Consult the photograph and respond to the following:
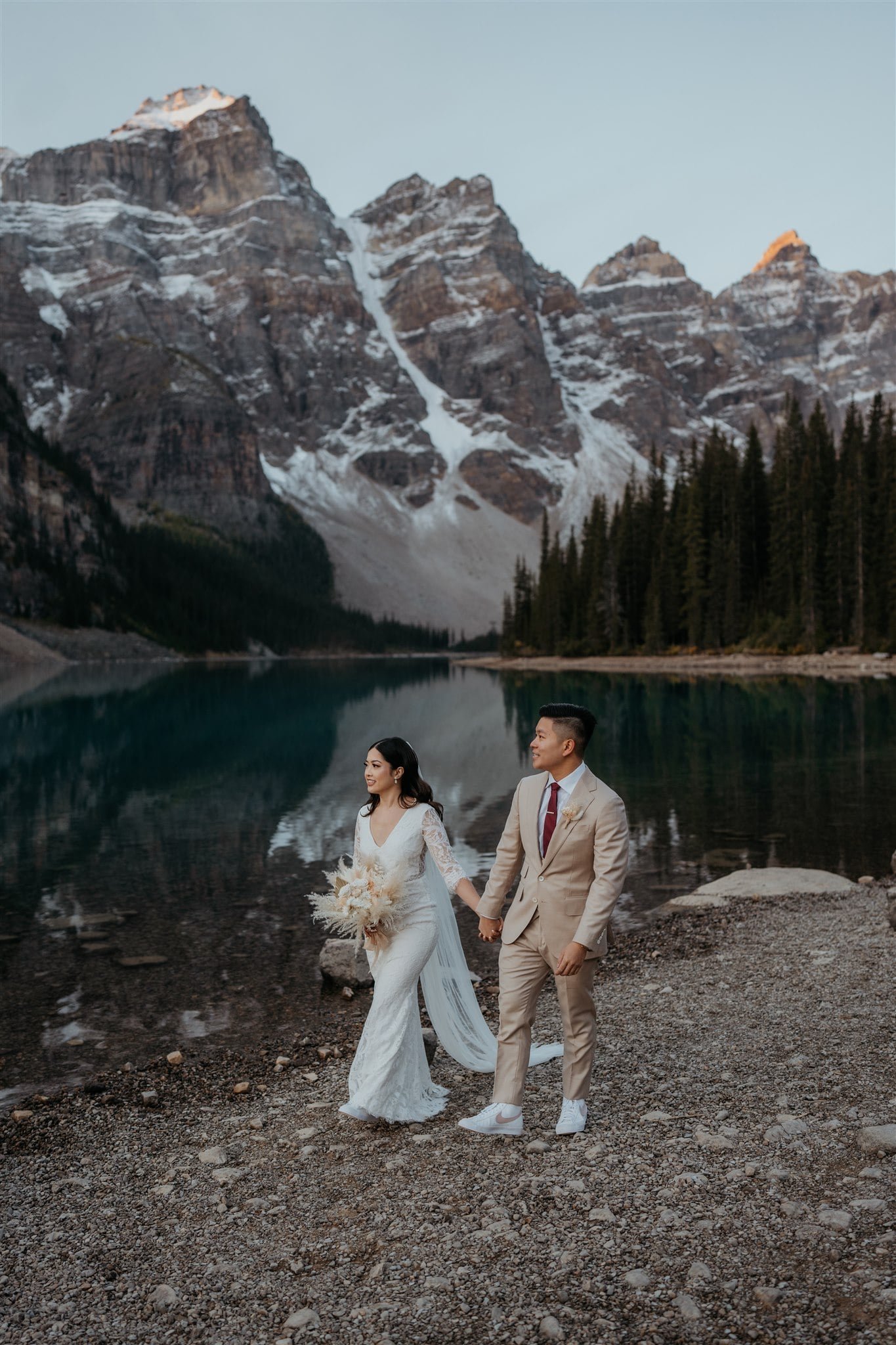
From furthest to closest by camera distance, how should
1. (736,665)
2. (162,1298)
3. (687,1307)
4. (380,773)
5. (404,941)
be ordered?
(736,665), (404,941), (380,773), (162,1298), (687,1307)

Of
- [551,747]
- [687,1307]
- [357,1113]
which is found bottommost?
[357,1113]

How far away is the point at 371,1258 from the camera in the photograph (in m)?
4.95

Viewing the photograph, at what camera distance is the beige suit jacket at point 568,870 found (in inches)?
236

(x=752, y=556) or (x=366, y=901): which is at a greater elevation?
(x=752, y=556)

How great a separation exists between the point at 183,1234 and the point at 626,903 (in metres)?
10.6

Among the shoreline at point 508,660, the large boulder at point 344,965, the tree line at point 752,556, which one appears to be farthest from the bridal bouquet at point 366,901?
the tree line at point 752,556

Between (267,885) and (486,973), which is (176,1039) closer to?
(486,973)

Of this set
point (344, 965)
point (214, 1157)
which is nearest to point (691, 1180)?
point (214, 1157)

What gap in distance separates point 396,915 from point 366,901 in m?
0.31

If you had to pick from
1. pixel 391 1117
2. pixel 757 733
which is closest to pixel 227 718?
pixel 757 733

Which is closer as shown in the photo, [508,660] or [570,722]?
[570,722]

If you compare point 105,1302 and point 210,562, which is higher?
point 210,562

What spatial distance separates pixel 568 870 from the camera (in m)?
6.16

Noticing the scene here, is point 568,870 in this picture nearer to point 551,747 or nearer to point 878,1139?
point 551,747
